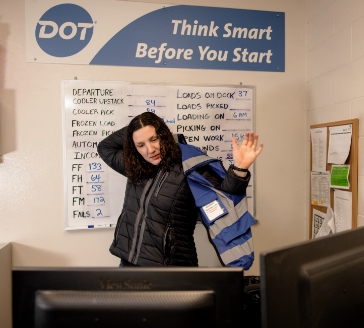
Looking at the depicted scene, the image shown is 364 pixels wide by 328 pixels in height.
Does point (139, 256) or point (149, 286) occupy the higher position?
point (149, 286)

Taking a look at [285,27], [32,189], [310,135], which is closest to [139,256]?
[32,189]

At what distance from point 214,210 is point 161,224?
281 mm

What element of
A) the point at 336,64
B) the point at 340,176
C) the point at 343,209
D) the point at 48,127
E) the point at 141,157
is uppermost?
the point at 336,64

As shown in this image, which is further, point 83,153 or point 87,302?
point 83,153

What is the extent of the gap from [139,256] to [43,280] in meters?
0.84

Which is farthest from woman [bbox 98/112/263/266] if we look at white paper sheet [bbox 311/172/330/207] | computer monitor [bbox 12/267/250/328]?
white paper sheet [bbox 311/172/330/207]

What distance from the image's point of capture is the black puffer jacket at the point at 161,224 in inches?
54.3

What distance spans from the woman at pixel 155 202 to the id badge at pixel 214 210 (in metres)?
0.09

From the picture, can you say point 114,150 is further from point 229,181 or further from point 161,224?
point 229,181

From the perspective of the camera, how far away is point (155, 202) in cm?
139

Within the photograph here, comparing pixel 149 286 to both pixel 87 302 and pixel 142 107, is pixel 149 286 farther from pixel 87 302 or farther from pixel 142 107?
pixel 142 107

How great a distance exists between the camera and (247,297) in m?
1.14

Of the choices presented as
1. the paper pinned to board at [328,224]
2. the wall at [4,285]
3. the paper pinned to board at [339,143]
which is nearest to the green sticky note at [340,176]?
the paper pinned to board at [339,143]

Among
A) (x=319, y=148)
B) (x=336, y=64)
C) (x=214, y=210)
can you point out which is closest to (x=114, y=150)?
(x=214, y=210)
